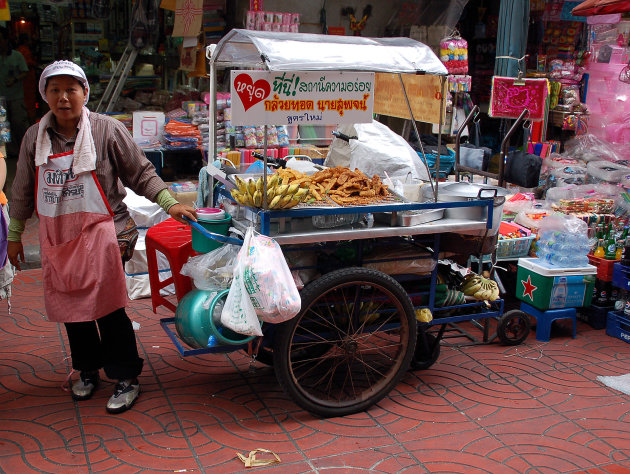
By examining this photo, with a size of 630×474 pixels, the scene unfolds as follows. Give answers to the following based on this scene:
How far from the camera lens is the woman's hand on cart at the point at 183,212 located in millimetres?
3846

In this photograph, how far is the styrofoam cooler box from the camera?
5.24 m

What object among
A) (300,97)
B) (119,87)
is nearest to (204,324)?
(300,97)

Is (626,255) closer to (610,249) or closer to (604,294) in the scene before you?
(610,249)

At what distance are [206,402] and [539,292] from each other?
9.18ft

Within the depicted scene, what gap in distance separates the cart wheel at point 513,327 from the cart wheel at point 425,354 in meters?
0.71

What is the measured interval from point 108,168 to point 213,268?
874mm

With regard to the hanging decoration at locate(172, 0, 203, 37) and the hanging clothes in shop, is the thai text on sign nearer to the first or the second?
the hanging clothes in shop

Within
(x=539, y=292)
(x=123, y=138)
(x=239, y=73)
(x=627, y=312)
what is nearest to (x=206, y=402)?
(x=123, y=138)

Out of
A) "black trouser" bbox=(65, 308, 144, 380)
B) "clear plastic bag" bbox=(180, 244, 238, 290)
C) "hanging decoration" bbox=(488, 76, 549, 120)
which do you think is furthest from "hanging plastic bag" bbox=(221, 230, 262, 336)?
"hanging decoration" bbox=(488, 76, 549, 120)

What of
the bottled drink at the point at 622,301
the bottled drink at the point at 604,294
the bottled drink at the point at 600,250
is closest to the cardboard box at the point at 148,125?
the bottled drink at the point at 600,250

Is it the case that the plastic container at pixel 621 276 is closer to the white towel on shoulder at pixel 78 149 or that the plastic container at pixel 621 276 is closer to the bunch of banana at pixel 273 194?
the bunch of banana at pixel 273 194

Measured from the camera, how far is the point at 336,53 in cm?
372

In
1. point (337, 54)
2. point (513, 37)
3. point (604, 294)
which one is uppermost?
point (513, 37)

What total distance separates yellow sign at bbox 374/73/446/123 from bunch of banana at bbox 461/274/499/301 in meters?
1.16
